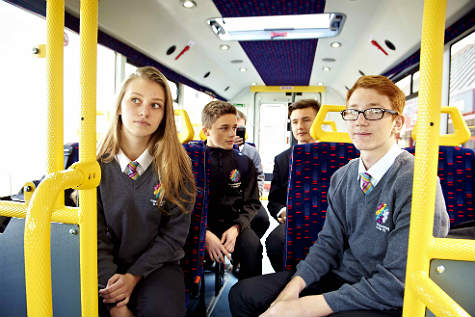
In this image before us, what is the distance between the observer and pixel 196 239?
171 centimetres

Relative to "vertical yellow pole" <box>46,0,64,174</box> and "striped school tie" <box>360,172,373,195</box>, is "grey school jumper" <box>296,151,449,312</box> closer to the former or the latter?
"striped school tie" <box>360,172,373,195</box>

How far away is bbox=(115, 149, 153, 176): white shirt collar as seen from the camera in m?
1.45

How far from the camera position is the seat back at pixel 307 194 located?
1.66m

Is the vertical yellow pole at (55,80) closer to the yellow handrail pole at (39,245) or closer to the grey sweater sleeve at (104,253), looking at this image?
the yellow handrail pole at (39,245)

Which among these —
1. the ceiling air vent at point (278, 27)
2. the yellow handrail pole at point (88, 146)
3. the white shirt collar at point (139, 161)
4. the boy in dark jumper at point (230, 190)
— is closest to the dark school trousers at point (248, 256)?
the boy in dark jumper at point (230, 190)

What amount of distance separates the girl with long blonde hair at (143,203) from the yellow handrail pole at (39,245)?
674 millimetres

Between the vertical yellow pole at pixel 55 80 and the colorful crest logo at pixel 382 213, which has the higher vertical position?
the vertical yellow pole at pixel 55 80

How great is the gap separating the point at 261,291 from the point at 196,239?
0.50 meters

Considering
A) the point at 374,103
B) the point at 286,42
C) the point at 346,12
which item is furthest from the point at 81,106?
the point at 286,42

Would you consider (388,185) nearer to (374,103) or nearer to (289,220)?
(374,103)

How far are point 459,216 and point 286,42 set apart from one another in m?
4.55

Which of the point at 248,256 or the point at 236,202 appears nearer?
the point at 248,256

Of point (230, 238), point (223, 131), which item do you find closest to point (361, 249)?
point (230, 238)

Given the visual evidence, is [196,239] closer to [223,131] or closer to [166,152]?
[166,152]
